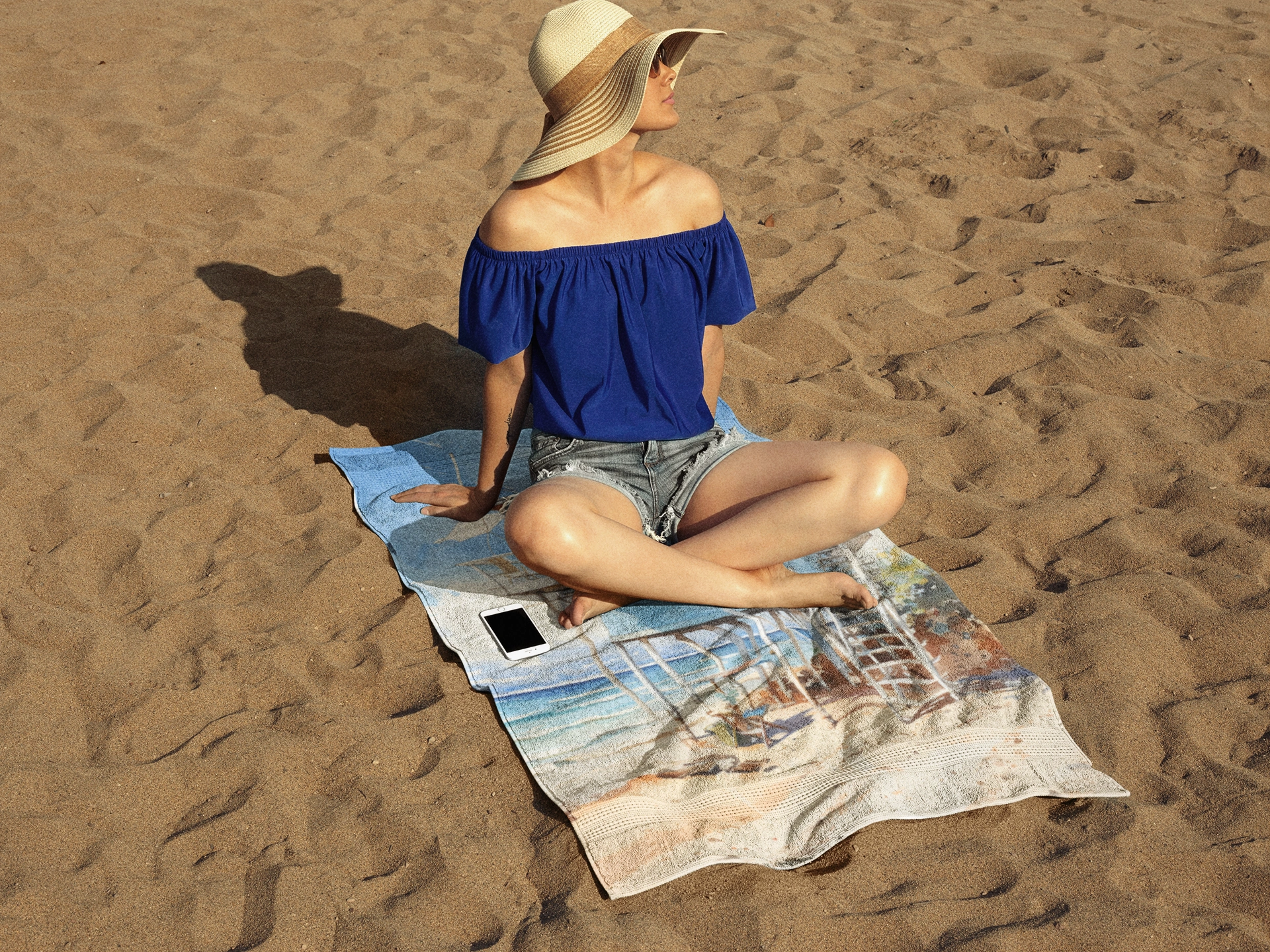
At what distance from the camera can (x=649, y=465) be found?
2.81 m

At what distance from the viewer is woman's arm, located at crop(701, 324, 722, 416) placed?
2.94 m

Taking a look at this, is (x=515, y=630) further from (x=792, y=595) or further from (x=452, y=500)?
(x=792, y=595)

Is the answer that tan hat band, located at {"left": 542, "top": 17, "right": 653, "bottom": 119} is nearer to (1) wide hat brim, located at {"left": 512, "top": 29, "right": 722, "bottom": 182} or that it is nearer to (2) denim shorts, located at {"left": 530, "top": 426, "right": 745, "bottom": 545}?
(1) wide hat brim, located at {"left": 512, "top": 29, "right": 722, "bottom": 182}

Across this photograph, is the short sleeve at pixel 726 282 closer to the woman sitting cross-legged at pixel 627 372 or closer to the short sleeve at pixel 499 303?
the woman sitting cross-legged at pixel 627 372

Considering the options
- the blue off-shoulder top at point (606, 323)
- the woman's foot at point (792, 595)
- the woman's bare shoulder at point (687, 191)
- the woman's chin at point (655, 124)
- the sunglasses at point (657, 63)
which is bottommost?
the woman's foot at point (792, 595)

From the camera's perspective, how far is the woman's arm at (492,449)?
283 centimetres

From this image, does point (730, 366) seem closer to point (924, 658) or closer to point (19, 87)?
point (924, 658)

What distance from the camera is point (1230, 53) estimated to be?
230 inches

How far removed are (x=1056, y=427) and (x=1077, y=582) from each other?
76cm

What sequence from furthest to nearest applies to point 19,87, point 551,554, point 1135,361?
point 19,87, point 1135,361, point 551,554

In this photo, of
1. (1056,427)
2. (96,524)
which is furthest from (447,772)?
(1056,427)

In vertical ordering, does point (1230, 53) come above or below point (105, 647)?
above

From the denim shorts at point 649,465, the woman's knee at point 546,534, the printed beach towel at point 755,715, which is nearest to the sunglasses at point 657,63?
the denim shorts at point 649,465

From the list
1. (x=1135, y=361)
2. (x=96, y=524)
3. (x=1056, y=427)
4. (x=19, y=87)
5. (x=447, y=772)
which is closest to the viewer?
(x=447, y=772)
